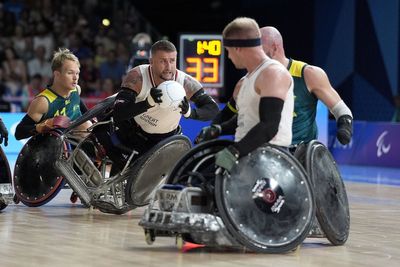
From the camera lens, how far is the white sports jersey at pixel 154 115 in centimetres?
1048

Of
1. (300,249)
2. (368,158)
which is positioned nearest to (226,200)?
(300,249)

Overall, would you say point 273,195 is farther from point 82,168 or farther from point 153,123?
point 82,168

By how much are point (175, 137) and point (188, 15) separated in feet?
59.8

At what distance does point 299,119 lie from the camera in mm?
8992

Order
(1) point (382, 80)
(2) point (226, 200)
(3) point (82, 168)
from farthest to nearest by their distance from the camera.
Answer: (1) point (382, 80), (3) point (82, 168), (2) point (226, 200)

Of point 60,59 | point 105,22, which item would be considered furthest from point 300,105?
point 105,22

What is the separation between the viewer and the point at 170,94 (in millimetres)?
9625

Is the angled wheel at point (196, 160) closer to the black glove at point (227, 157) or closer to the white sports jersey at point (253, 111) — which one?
the white sports jersey at point (253, 111)

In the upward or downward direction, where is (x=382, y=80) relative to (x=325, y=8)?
downward

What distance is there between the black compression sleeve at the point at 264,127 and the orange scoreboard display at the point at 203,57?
1205 cm

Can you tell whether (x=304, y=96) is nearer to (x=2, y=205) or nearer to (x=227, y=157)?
(x=227, y=157)

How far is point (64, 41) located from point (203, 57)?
7000mm

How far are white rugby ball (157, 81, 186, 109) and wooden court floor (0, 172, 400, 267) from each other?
1.17m

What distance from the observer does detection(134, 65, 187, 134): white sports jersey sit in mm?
10484
